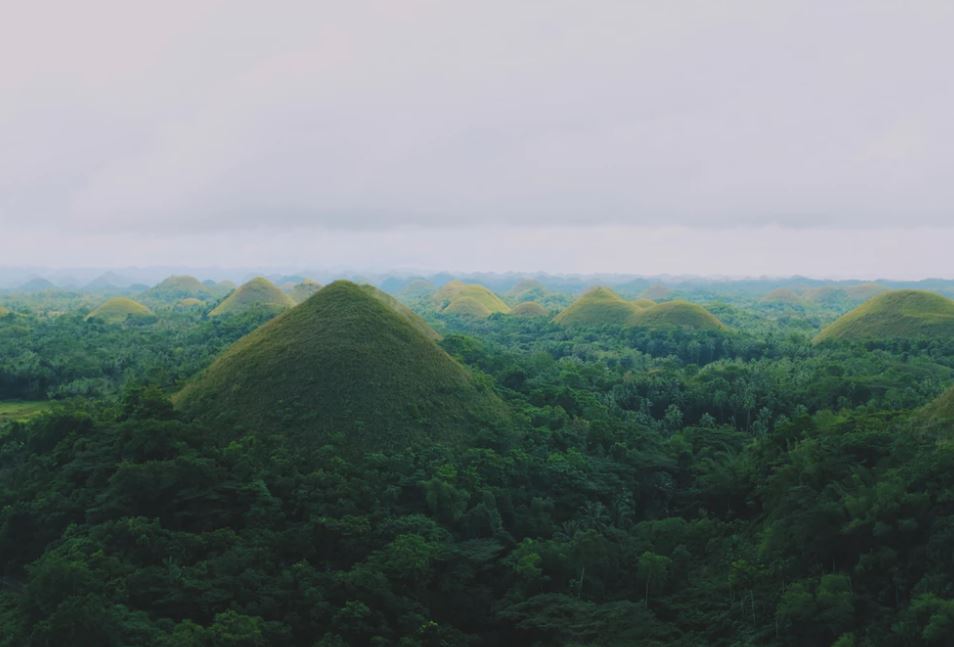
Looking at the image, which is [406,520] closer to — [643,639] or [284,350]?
[643,639]

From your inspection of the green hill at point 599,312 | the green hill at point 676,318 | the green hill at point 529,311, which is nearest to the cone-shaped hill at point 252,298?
the green hill at point 529,311

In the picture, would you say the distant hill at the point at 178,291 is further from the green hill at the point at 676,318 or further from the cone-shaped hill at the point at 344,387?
the cone-shaped hill at the point at 344,387

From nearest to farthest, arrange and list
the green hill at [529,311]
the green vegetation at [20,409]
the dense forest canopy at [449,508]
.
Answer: the dense forest canopy at [449,508]
the green vegetation at [20,409]
the green hill at [529,311]

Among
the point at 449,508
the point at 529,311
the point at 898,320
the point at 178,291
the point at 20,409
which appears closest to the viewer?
the point at 449,508

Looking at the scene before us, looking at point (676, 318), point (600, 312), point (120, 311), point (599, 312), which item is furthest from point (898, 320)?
point (120, 311)

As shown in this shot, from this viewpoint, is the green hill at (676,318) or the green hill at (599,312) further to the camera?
the green hill at (599,312)

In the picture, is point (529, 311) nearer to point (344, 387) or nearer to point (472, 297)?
point (472, 297)

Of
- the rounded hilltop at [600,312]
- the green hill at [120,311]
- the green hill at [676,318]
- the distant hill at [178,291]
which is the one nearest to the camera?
the green hill at [676,318]
